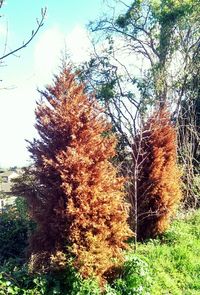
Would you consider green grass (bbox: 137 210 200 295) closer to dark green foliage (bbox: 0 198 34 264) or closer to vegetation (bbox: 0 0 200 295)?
vegetation (bbox: 0 0 200 295)

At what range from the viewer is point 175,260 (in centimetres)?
767

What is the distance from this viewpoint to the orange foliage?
30.4 feet

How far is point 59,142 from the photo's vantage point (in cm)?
604

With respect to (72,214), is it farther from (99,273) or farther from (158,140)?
(158,140)

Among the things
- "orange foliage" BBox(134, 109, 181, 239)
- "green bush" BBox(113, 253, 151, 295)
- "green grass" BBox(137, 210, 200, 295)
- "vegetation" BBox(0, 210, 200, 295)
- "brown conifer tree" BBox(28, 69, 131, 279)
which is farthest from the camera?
"orange foliage" BBox(134, 109, 181, 239)

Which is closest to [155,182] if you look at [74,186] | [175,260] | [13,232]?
[175,260]

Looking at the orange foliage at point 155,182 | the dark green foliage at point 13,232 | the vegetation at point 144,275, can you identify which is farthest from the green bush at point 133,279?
the orange foliage at point 155,182

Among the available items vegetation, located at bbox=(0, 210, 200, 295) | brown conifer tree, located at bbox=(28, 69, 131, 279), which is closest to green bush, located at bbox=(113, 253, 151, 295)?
vegetation, located at bbox=(0, 210, 200, 295)

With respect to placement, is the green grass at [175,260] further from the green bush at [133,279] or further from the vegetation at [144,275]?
the green bush at [133,279]

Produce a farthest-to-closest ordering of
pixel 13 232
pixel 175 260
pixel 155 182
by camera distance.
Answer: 1. pixel 155 182
2. pixel 13 232
3. pixel 175 260

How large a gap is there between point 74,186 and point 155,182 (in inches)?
154

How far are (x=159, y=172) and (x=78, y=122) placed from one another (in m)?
3.95

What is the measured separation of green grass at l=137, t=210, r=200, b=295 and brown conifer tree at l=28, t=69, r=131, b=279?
3.21ft

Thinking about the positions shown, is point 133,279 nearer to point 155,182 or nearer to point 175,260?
point 175,260
